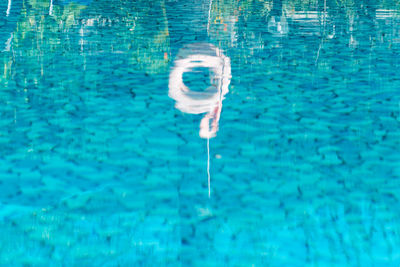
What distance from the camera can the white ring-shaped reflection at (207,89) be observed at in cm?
864

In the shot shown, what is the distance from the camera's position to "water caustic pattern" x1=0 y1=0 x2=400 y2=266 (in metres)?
5.25

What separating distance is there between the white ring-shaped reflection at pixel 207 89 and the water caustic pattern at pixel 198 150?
33mm

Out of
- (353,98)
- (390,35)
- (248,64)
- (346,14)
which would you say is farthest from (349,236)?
(346,14)

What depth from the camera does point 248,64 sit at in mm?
11555

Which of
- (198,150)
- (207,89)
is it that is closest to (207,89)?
(207,89)

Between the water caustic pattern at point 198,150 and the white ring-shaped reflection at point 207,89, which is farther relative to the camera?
the white ring-shaped reflection at point 207,89

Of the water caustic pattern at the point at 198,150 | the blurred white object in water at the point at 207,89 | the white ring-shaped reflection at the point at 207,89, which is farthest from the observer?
the white ring-shaped reflection at the point at 207,89

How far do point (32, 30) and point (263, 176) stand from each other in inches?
392

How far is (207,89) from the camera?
32.4 feet

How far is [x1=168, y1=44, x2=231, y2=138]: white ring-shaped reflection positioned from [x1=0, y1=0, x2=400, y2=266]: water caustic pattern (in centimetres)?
Result: 3

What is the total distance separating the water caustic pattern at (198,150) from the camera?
5.25m

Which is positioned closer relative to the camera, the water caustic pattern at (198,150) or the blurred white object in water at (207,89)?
the water caustic pattern at (198,150)

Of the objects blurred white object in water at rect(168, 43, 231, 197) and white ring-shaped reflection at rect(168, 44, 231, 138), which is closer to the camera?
blurred white object in water at rect(168, 43, 231, 197)

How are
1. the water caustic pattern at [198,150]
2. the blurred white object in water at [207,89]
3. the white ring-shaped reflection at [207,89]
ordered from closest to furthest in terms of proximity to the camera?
the water caustic pattern at [198,150]
the blurred white object in water at [207,89]
the white ring-shaped reflection at [207,89]
